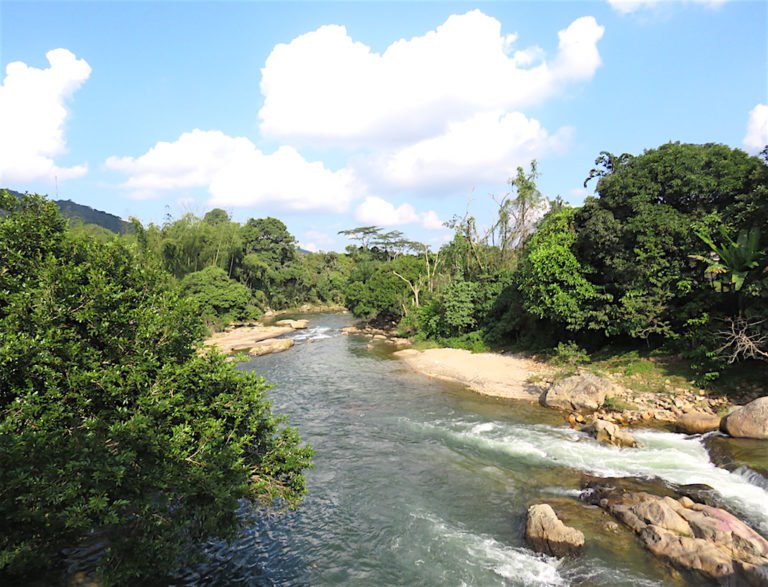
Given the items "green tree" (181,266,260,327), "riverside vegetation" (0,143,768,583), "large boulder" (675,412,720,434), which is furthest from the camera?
"green tree" (181,266,260,327)

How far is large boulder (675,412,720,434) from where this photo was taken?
1352 cm

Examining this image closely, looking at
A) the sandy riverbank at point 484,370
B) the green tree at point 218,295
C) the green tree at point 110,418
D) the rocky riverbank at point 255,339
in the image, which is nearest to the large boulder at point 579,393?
the sandy riverbank at point 484,370

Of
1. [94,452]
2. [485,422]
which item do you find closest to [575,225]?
[485,422]

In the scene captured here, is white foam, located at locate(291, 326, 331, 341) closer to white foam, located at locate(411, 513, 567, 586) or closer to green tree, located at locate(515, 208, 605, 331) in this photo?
green tree, located at locate(515, 208, 605, 331)

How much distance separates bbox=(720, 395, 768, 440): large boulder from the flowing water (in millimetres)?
1138

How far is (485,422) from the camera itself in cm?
1661

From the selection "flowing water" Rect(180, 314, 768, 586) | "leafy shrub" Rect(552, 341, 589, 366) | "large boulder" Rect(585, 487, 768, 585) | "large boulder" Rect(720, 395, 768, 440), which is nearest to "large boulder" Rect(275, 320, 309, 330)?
"flowing water" Rect(180, 314, 768, 586)

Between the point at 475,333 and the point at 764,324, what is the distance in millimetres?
16661

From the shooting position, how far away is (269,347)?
111 ft

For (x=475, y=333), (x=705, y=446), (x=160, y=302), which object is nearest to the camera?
(x=160, y=302)

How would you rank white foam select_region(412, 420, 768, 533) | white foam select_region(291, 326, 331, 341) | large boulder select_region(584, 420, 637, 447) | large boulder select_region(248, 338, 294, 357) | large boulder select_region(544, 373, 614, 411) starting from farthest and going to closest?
white foam select_region(291, 326, 331, 341) → large boulder select_region(248, 338, 294, 357) → large boulder select_region(544, 373, 614, 411) → large boulder select_region(584, 420, 637, 447) → white foam select_region(412, 420, 768, 533)

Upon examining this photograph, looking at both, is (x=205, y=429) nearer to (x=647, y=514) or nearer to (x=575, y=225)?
(x=647, y=514)

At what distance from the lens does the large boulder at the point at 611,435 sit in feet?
43.5

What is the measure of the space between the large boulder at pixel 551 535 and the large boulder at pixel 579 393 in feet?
28.9
